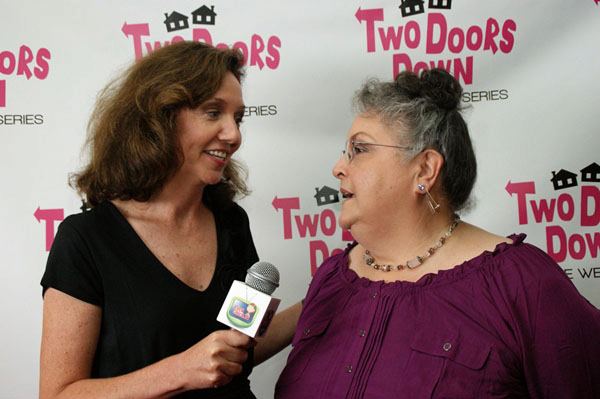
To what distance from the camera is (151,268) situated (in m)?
1.38

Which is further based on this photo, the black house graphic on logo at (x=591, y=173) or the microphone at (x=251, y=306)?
the black house graphic on logo at (x=591, y=173)

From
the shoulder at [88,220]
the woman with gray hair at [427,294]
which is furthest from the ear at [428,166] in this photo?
the shoulder at [88,220]

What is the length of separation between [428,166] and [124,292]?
0.68 metres

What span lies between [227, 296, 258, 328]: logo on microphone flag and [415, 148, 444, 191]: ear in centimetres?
48

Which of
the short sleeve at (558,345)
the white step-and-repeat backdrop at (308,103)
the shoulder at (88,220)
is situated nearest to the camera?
the short sleeve at (558,345)

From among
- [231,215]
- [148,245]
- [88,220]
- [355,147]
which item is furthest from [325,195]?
[88,220]

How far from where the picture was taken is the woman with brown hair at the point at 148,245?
1.27 metres

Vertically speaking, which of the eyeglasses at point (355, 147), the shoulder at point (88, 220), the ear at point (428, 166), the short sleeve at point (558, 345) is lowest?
the short sleeve at point (558, 345)

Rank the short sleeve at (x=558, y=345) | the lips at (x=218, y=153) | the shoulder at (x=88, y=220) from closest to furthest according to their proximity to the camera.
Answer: the short sleeve at (x=558, y=345) → the shoulder at (x=88, y=220) → the lips at (x=218, y=153)

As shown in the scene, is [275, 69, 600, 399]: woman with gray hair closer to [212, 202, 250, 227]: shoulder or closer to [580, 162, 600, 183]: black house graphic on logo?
[212, 202, 250, 227]: shoulder

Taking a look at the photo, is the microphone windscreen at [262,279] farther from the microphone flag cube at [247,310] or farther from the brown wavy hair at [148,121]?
the brown wavy hair at [148,121]

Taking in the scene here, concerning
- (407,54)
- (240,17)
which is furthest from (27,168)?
(407,54)

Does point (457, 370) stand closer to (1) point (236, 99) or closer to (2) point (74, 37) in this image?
(1) point (236, 99)

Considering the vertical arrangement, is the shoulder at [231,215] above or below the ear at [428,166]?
below
